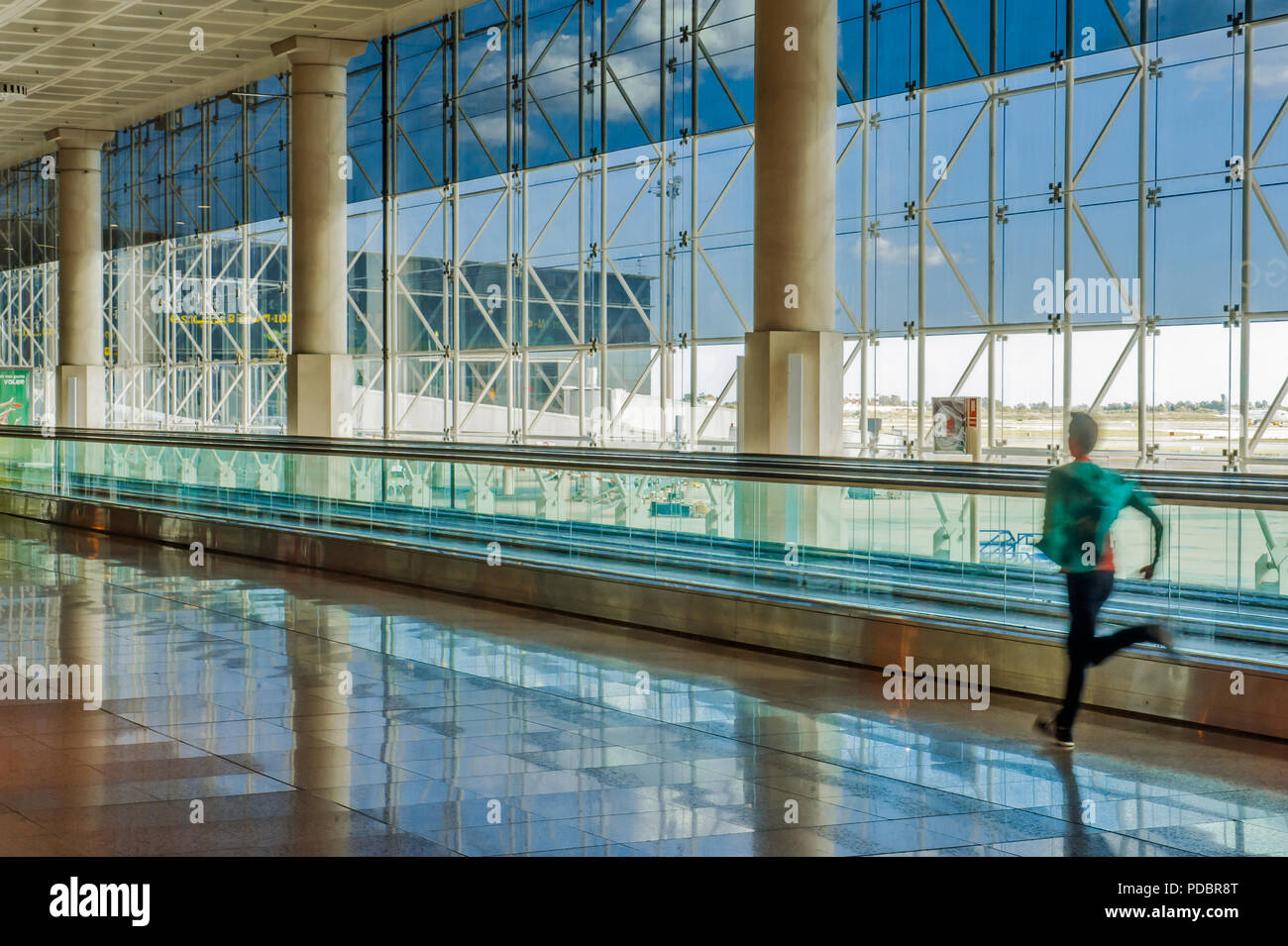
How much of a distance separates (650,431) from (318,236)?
20.1ft

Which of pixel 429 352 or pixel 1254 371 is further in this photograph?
pixel 429 352

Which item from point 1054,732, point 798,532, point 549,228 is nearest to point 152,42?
point 549,228

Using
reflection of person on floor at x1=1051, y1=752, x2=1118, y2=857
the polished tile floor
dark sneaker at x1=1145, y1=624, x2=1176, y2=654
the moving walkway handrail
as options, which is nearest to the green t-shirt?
dark sneaker at x1=1145, y1=624, x2=1176, y2=654

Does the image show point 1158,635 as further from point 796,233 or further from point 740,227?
point 740,227

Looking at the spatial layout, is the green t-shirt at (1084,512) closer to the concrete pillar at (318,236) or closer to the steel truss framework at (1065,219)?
the steel truss framework at (1065,219)

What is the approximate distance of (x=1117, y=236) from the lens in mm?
16625

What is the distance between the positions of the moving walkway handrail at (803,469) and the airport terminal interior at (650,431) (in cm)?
7

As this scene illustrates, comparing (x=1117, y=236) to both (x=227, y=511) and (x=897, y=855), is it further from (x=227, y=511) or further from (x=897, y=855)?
(x=897, y=855)

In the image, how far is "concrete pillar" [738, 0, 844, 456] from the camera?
13.9 m

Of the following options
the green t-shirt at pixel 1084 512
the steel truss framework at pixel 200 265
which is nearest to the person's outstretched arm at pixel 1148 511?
the green t-shirt at pixel 1084 512

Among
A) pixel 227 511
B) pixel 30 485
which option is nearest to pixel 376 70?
pixel 30 485
